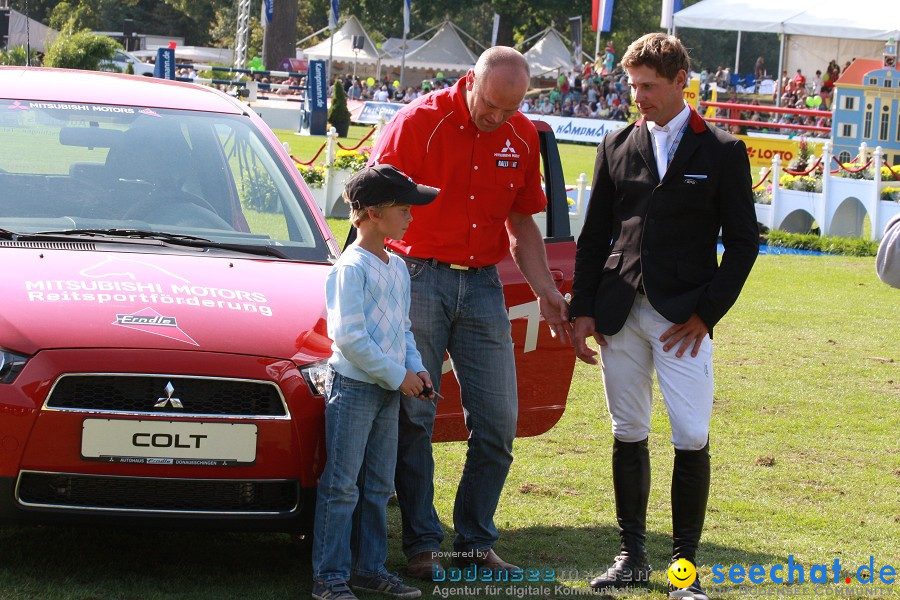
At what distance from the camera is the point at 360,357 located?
399 centimetres

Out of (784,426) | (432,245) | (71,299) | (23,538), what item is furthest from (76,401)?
(784,426)

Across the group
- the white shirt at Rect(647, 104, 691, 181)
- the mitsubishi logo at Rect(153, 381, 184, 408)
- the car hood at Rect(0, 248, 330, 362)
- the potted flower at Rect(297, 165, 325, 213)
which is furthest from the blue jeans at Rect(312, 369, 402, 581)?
the potted flower at Rect(297, 165, 325, 213)

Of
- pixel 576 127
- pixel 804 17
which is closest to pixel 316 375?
pixel 804 17

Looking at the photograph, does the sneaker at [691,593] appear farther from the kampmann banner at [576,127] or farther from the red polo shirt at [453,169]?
the kampmann banner at [576,127]

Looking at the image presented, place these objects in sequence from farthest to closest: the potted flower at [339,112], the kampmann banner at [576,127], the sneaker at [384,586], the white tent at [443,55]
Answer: the white tent at [443,55] → the kampmann banner at [576,127] → the potted flower at [339,112] → the sneaker at [384,586]

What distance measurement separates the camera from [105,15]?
88.1m

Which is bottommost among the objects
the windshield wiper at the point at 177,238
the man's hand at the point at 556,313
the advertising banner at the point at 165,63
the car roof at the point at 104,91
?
the man's hand at the point at 556,313

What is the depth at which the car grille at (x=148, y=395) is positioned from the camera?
12.7 ft

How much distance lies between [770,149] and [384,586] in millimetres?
21859

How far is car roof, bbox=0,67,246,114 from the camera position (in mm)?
5453

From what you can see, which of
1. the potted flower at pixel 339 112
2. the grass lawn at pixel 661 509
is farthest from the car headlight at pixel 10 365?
the potted flower at pixel 339 112

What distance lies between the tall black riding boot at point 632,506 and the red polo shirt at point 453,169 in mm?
911

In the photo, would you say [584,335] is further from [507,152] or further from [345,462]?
[345,462]

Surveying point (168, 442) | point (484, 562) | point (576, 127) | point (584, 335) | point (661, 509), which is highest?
point (576, 127)
